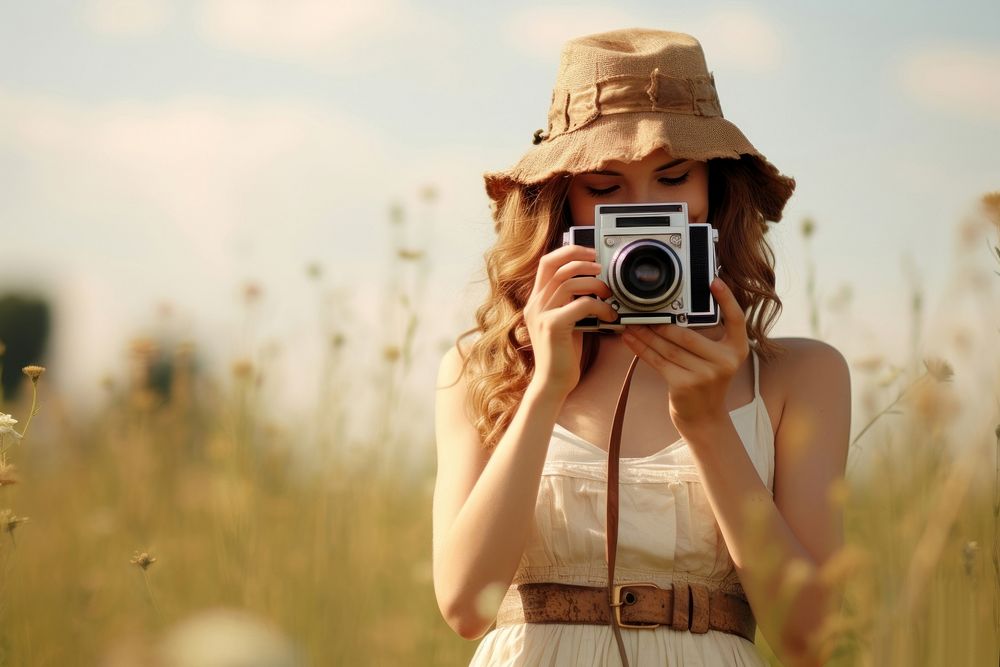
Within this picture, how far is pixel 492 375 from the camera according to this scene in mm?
2088

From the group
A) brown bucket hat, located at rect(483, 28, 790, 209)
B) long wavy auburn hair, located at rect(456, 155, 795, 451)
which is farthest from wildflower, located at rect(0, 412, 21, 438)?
brown bucket hat, located at rect(483, 28, 790, 209)

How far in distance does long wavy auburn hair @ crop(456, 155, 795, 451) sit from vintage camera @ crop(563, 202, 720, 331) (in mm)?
343

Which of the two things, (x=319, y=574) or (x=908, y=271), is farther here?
(x=319, y=574)

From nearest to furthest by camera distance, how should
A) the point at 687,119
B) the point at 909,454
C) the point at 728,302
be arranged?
the point at 909,454 → the point at 728,302 → the point at 687,119

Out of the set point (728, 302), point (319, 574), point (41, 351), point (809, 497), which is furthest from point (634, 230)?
point (41, 351)

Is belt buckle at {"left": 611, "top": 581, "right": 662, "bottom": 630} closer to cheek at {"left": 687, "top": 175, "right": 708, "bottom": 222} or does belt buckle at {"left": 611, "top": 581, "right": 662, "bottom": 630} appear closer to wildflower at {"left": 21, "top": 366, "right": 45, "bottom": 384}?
cheek at {"left": 687, "top": 175, "right": 708, "bottom": 222}

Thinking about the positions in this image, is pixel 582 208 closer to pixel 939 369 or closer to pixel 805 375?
pixel 805 375

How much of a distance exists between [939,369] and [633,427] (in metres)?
0.62

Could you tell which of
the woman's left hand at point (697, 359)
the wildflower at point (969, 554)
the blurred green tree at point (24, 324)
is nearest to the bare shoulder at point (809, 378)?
the woman's left hand at point (697, 359)

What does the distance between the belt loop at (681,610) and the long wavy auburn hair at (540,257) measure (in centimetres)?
48

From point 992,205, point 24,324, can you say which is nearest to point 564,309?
point 992,205

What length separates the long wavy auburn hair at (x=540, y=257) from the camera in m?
2.07

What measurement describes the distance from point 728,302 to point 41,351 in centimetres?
1510

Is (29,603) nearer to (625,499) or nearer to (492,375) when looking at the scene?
(492,375)
